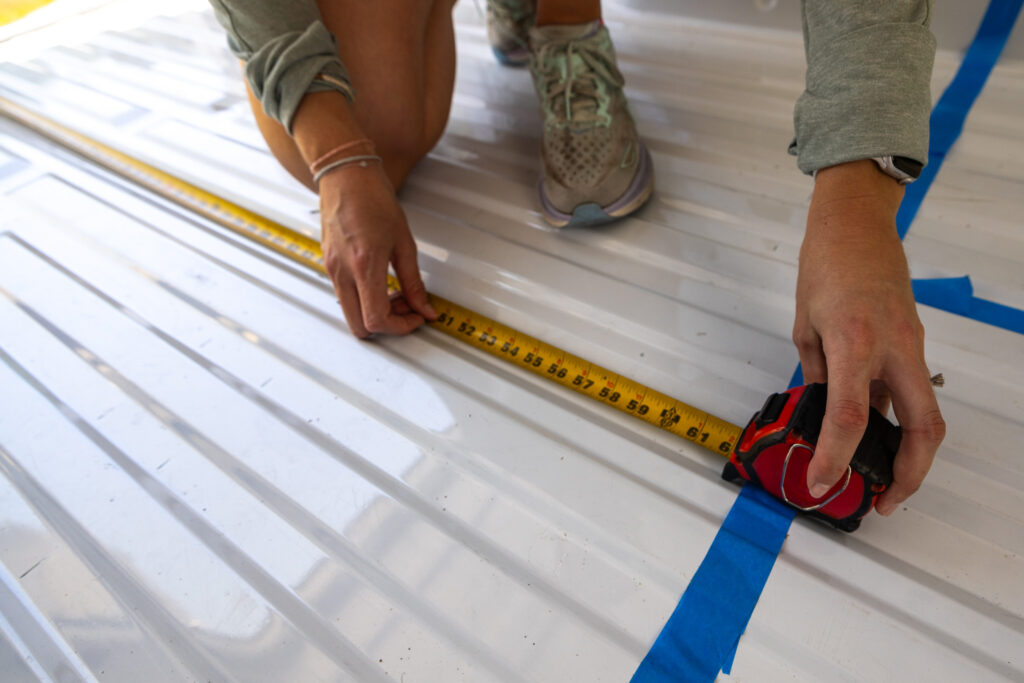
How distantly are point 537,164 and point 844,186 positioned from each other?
0.95 metres

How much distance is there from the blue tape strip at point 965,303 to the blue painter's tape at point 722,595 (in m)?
0.56

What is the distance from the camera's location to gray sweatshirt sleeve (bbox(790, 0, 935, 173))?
81 centimetres

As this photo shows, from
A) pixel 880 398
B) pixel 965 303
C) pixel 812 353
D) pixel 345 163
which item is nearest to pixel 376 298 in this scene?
pixel 345 163

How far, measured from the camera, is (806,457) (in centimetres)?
84

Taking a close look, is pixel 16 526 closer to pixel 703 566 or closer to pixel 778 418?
pixel 703 566

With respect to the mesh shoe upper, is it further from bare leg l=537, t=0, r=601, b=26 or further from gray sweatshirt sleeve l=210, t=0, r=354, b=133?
gray sweatshirt sleeve l=210, t=0, r=354, b=133

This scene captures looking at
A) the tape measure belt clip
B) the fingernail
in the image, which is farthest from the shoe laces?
the fingernail

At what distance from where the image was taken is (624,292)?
129cm

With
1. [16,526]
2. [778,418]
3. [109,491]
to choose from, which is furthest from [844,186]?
[16,526]

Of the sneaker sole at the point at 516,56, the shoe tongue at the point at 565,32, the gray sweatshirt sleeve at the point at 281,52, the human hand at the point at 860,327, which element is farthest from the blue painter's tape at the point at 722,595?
the sneaker sole at the point at 516,56

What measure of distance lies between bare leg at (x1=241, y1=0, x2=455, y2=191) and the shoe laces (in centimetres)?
28

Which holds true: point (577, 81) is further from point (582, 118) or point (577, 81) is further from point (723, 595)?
point (723, 595)

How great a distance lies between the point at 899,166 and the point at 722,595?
0.63 m

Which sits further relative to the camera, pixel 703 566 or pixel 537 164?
pixel 537 164
